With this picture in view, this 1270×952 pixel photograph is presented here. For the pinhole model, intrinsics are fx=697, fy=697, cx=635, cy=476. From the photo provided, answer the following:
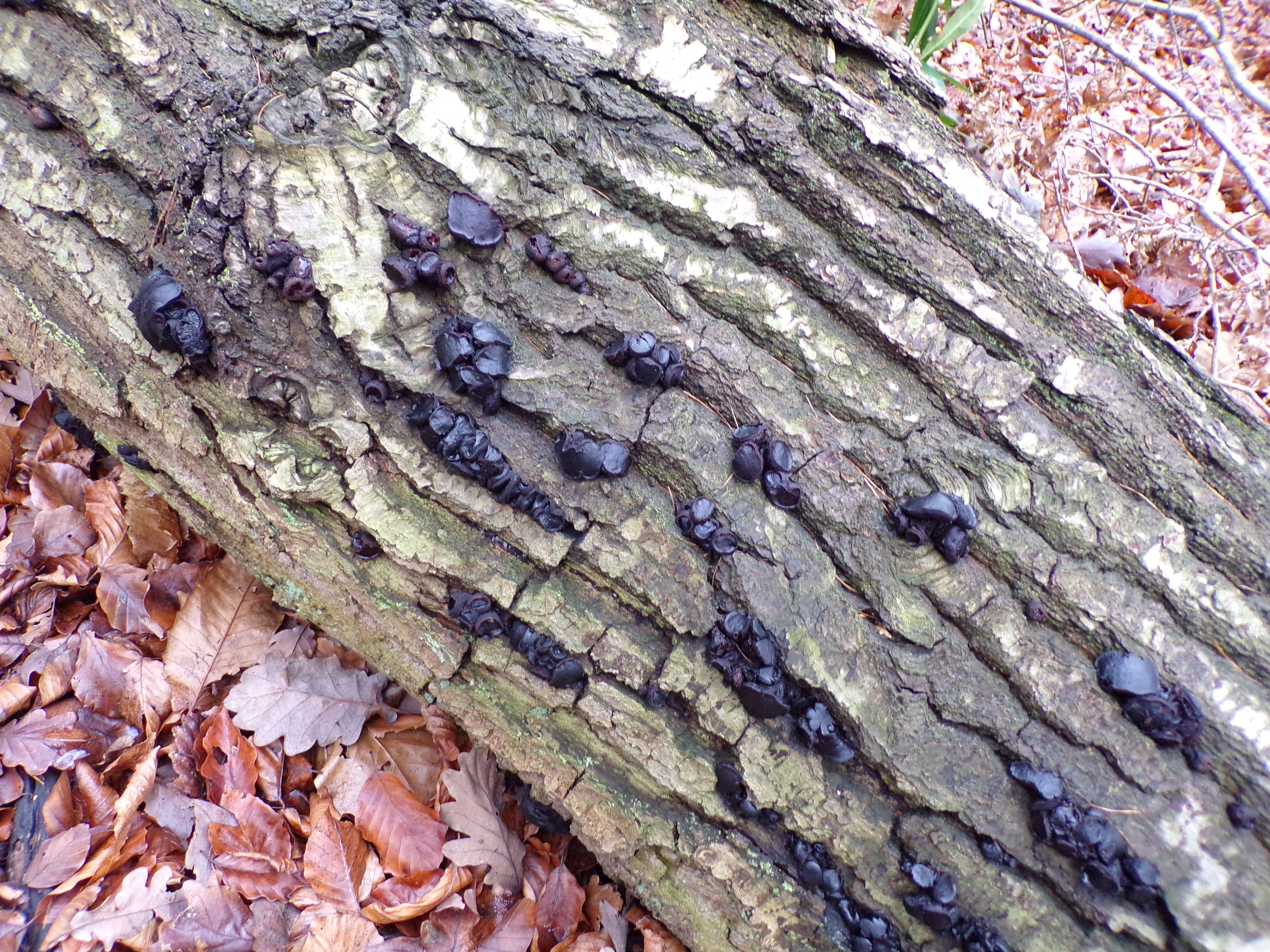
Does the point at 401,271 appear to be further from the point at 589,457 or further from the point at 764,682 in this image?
the point at 764,682

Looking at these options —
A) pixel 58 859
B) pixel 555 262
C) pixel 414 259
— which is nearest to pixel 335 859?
pixel 58 859

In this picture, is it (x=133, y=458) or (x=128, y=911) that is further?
(x=133, y=458)

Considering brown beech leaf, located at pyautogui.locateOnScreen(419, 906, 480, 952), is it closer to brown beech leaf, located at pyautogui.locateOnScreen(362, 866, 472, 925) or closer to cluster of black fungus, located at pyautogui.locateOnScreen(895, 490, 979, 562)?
brown beech leaf, located at pyautogui.locateOnScreen(362, 866, 472, 925)

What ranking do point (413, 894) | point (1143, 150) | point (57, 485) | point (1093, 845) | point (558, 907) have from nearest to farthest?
1. point (1093, 845)
2. point (413, 894)
3. point (558, 907)
4. point (57, 485)
5. point (1143, 150)

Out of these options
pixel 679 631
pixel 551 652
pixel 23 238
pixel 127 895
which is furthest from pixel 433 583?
pixel 23 238

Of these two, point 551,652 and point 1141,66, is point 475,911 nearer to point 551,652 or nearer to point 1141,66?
point 551,652
